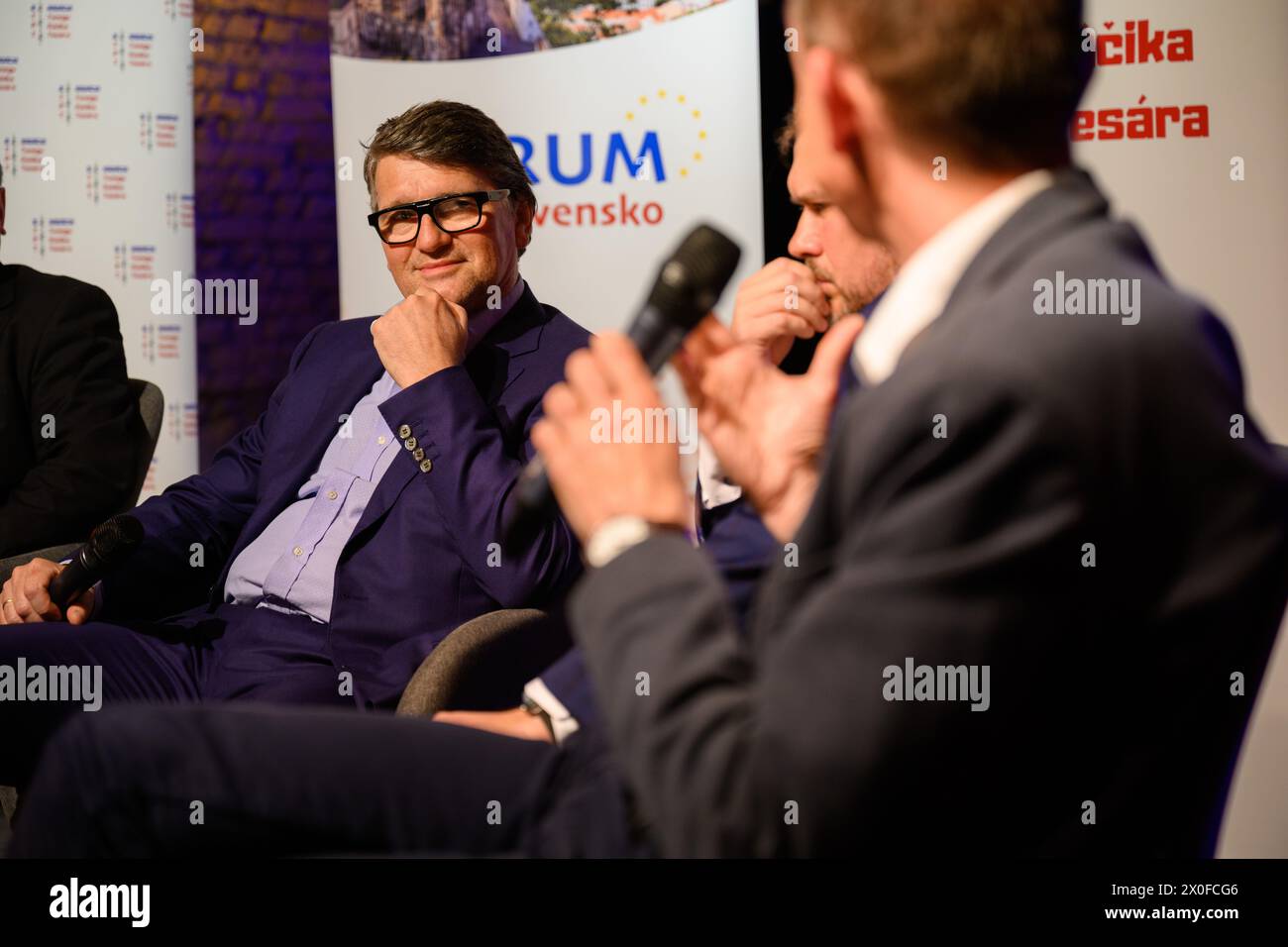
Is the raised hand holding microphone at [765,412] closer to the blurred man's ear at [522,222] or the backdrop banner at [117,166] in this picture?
the blurred man's ear at [522,222]

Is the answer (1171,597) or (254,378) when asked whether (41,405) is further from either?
(1171,597)

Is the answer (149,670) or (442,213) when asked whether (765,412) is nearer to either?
(442,213)

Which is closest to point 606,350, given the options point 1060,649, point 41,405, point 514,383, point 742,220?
point 1060,649

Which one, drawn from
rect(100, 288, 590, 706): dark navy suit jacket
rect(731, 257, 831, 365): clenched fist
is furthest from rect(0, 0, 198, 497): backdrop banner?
rect(731, 257, 831, 365): clenched fist

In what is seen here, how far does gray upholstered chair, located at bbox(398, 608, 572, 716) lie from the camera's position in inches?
64.9

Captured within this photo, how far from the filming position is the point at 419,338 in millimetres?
2068

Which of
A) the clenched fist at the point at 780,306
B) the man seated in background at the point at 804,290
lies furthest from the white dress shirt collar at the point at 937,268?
the clenched fist at the point at 780,306

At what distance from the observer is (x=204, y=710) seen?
1149 mm

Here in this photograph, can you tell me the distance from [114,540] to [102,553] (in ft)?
0.10

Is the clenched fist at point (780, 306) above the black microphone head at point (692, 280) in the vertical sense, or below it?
Result: above

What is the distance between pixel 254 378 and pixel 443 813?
3110 millimetres

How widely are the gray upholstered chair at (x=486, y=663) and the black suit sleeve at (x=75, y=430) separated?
1.20 m

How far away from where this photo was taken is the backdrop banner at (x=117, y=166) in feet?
13.0

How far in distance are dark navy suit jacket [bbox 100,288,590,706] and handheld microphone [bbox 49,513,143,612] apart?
0.48 ft
